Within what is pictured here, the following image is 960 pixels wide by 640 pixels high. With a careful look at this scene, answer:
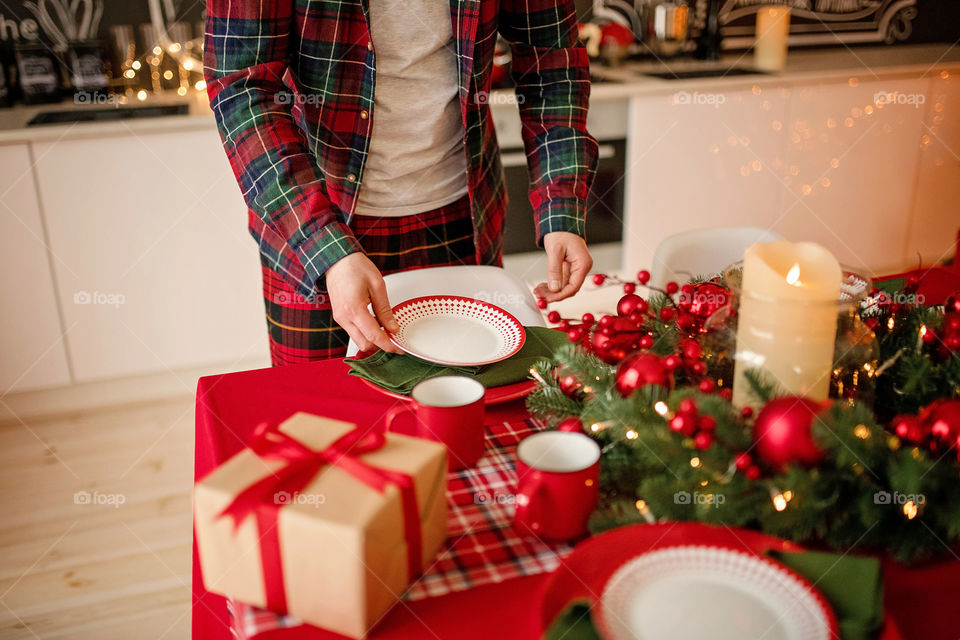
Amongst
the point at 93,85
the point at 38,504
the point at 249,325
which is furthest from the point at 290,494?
the point at 93,85

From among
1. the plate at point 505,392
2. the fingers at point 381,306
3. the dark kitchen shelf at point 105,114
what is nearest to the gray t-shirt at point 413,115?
the fingers at point 381,306

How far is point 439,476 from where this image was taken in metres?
0.64

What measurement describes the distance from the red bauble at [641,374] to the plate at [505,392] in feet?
0.61

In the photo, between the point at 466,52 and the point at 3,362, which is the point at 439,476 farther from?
the point at 3,362

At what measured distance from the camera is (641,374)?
730 mm

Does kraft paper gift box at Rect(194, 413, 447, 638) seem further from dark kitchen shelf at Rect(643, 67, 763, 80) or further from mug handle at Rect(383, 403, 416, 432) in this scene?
dark kitchen shelf at Rect(643, 67, 763, 80)

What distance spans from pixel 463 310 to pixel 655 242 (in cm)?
181

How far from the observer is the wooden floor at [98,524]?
61.6 inches

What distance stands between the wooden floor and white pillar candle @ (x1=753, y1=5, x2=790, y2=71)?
90.9 inches

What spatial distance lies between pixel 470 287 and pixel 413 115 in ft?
0.94

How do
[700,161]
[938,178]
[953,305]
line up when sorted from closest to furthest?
[953,305] < [700,161] < [938,178]

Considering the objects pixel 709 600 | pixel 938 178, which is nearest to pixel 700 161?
pixel 938 178

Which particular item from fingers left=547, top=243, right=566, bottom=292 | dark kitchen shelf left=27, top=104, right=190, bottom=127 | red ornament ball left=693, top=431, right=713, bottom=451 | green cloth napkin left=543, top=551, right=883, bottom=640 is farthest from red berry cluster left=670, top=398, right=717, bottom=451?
dark kitchen shelf left=27, top=104, right=190, bottom=127

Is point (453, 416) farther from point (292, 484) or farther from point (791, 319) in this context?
point (791, 319)
